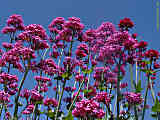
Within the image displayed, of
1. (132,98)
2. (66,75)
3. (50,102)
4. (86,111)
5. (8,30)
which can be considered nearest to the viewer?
(86,111)

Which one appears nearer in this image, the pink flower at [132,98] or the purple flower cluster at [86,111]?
the purple flower cluster at [86,111]

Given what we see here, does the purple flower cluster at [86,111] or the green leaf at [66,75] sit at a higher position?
the green leaf at [66,75]

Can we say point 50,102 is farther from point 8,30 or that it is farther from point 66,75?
point 8,30

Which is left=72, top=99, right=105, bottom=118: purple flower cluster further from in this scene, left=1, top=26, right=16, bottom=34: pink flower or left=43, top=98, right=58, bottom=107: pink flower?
left=1, top=26, right=16, bottom=34: pink flower

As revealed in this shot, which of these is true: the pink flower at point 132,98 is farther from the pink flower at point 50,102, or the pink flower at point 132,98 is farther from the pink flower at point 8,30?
the pink flower at point 8,30

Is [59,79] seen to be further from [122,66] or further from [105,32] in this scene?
[122,66]

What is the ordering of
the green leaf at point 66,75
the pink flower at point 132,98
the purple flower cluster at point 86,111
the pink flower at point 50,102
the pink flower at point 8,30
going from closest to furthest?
the purple flower cluster at point 86,111 < the pink flower at point 132,98 < the green leaf at point 66,75 < the pink flower at point 50,102 < the pink flower at point 8,30

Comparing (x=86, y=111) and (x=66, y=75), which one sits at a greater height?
(x=66, y=75)

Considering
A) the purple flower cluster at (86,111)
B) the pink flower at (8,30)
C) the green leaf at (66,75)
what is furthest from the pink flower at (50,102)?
the pink flower at (8,30)

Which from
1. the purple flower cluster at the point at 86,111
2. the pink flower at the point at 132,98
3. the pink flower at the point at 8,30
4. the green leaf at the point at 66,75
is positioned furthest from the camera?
the pink flower at the point at 8,30

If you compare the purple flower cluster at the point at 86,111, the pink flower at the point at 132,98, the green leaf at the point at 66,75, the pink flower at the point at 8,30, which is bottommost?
the purple flower cluster at the point at 86,111

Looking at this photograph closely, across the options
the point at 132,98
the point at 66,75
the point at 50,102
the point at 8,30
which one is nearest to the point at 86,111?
the point at 132,98

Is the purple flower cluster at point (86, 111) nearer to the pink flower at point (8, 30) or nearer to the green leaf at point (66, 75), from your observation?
the green leaf at point (66, 75)

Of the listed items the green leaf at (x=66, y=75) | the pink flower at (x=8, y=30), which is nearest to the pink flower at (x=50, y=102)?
the green leaf at (x=66, y=75)
